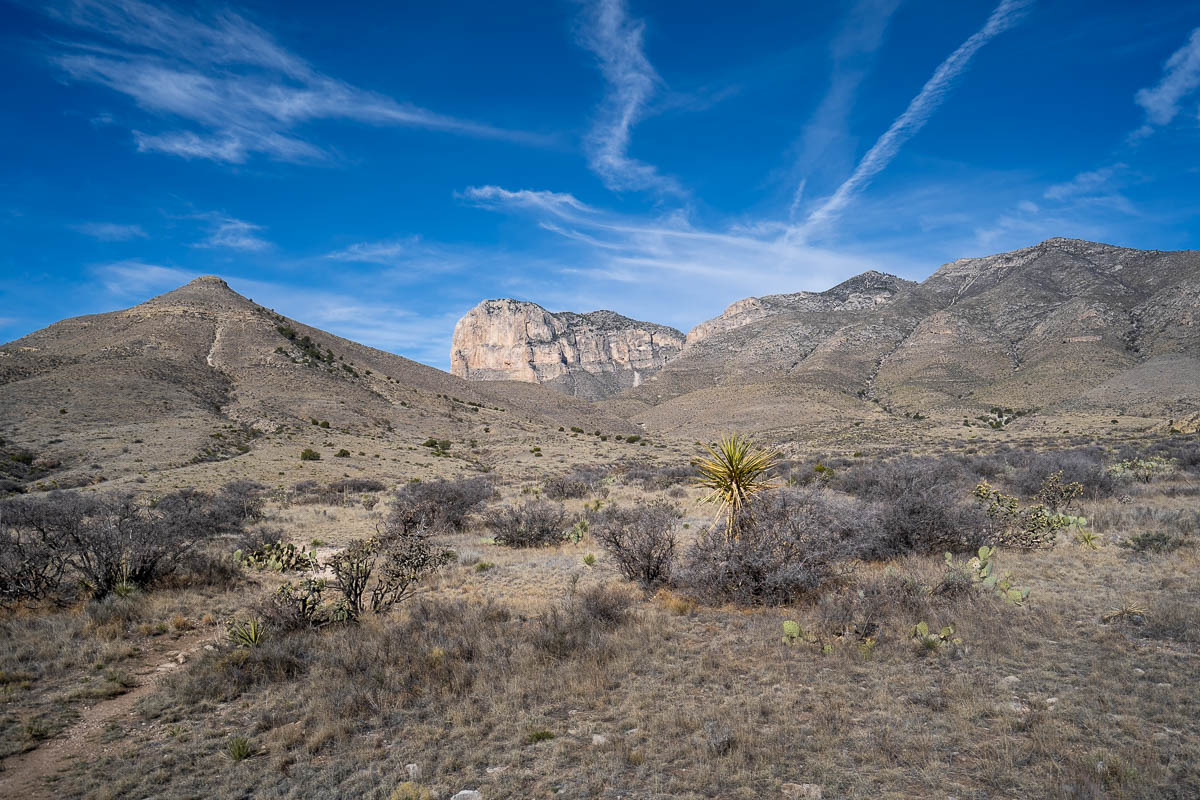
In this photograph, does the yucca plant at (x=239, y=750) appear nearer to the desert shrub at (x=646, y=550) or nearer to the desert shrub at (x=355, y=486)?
the desert shrub at (x=646, y=550)

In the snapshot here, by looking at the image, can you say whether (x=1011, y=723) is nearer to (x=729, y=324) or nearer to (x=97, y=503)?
(x=97, y=503)

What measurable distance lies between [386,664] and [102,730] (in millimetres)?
2689

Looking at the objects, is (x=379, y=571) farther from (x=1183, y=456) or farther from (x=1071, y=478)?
(x=1183, y=456)

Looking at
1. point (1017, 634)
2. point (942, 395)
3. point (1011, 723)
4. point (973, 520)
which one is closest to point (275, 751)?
point (1011, 723)

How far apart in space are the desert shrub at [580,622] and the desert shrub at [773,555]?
146cm

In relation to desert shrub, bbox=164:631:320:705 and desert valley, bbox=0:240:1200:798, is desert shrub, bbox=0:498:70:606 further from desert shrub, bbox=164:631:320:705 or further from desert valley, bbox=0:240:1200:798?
desert shrub, bbox=164:631:320:705

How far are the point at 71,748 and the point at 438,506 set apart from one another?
1281cm

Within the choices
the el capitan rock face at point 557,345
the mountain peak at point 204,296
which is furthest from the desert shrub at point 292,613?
the el capitan rock face at point 557,345

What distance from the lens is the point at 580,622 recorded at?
7.57 meters

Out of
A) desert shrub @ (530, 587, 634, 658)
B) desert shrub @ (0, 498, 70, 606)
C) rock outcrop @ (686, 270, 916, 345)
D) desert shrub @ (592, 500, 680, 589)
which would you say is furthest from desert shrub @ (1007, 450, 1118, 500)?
rock outcrop @ (686, 270, 916, 345)

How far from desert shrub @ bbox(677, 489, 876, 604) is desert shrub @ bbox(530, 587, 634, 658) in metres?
1.46

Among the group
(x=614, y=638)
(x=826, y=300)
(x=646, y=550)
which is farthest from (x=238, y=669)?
(x=826, y=300)

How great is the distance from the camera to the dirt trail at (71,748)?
4.42 m

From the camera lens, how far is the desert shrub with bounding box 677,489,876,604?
328 inches
